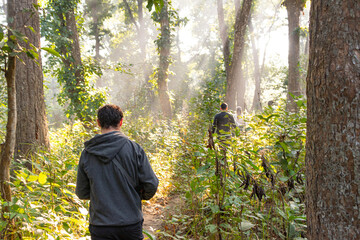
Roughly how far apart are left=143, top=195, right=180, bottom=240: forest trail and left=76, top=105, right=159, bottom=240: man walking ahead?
198cm

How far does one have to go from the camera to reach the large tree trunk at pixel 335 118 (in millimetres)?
1553

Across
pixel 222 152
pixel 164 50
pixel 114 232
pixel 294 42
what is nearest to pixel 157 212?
pixel 222 152

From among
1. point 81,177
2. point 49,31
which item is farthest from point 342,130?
point 49,31

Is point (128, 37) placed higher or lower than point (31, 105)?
higher

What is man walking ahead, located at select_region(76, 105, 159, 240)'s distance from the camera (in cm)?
221

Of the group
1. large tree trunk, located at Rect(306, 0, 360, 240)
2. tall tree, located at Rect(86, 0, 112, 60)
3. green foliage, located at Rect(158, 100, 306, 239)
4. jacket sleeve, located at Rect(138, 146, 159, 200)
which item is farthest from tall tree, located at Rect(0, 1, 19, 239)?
tall tree, located at Rect(86, 0, 112, 60)

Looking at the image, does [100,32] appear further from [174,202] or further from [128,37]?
[174,202]

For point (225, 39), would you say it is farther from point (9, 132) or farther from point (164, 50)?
point (9, 132)

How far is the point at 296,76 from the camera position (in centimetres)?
992

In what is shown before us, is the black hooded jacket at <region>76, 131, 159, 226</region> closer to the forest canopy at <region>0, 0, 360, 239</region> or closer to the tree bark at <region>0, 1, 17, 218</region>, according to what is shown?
the forest canopy at <region>0, 0, 360, 239</region>

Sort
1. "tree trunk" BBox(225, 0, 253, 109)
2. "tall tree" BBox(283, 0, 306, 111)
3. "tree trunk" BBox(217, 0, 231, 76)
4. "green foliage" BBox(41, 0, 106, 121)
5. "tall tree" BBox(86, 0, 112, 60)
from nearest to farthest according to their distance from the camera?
1. "tree trunk" BBox(225, 0, 253, 109)
2. "green foliage" BBox(41, 0, 106, 121)
3. "tall tree" BBox(283, 0, 306, 111)
4. "tree trunk" BBox(217, 0, 231, 76)
5. "tall tree" BBox(86, 0, 112, 60)

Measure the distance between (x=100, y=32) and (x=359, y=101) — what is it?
961 inches

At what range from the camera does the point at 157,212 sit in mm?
4934

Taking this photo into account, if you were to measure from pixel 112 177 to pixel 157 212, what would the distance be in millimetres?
2993
